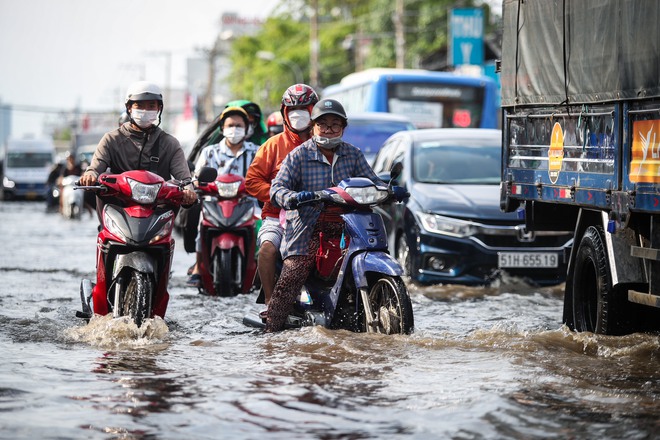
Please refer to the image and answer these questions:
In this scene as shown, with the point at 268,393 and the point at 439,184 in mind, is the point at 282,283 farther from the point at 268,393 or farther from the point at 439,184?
the point at 439,184

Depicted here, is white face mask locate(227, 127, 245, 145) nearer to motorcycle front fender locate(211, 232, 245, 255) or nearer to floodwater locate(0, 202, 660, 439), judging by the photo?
motorcycle front fender locate(211, 232, 245, 255)

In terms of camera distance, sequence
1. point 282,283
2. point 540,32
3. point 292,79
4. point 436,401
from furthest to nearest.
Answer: point 292,79 → point 540,32 → point 282,283 → point 436,401

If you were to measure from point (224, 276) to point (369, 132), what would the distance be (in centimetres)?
1045

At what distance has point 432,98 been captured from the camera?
2903 centimetres

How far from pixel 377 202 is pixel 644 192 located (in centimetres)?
175

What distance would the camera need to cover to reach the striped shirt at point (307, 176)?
28.5ft

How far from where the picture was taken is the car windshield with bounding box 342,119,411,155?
71.9ft

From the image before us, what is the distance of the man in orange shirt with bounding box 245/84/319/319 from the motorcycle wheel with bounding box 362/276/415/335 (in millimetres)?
1197

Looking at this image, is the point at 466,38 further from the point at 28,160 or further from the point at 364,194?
the point at 364,194

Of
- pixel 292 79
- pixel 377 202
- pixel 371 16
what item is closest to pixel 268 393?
pixel 377 202

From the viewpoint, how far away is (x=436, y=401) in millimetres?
6430

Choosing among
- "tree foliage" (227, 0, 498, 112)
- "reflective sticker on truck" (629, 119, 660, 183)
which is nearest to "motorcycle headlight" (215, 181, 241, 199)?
"reflective sticker on truck" (629, 119, 660, 183)

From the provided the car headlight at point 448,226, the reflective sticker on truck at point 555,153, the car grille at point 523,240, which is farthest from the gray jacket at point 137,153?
the car grille at point 523,240

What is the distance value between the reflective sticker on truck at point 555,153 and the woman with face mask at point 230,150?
426 cm
